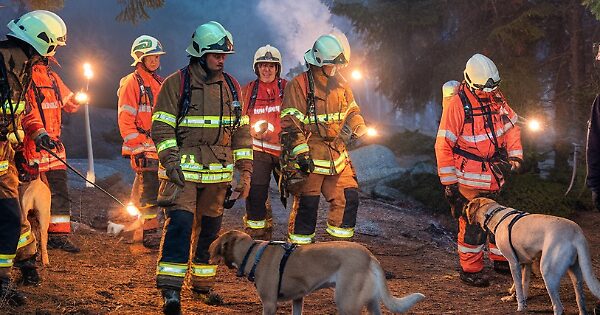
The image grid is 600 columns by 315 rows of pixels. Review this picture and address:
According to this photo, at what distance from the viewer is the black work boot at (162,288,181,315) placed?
17.2ft

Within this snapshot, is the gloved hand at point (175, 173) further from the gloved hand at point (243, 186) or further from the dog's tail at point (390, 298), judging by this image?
the dog's tail at point (390, 298)

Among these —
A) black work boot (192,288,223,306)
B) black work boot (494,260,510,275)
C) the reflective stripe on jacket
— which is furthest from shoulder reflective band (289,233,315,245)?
black work boot (494,260,510,275)

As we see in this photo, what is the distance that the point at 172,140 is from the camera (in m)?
5.35

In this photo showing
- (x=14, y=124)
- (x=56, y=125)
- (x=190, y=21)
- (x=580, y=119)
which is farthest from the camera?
(x=190, y=21)

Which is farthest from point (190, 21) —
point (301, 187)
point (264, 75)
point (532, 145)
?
point (301, 187)

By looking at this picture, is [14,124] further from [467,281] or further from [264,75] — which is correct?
[467,281]

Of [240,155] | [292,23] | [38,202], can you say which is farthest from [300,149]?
[292,23]

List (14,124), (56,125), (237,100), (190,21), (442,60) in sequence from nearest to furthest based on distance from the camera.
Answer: (14,124)
(237,100)
(56,125)
(442,60)
(190,21)

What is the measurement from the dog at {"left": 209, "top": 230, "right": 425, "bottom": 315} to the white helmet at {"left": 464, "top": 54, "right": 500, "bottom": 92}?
10.5 feet

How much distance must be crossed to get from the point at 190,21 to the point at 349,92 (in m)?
24.4

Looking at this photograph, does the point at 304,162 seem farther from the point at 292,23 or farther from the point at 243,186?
the point at 292,23

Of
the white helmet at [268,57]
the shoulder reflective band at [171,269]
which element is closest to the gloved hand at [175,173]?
the shoulder reflective band at [171,269]

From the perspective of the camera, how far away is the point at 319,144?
6898 millimetres

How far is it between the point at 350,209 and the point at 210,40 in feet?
8.02
